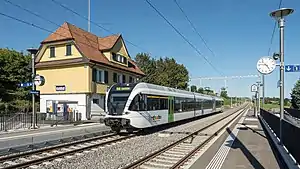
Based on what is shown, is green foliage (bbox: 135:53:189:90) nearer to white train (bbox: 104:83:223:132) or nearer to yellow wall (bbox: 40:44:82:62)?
yellow wall (bbox: 40:44:82:62)

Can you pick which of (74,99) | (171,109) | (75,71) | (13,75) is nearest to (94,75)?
(75,71)

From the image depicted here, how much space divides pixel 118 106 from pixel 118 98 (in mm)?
488

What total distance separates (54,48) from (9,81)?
50.3ft

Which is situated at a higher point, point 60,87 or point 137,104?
point 60,87

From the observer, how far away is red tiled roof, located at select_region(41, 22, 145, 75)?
31.2m

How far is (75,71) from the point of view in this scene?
101ft

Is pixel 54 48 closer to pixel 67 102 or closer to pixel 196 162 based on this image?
pixel 67 102

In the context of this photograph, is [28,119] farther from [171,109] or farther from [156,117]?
[171,109]

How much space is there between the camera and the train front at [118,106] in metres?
16.9

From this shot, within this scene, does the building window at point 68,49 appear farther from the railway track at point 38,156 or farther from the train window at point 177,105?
the railway track at point 38,156

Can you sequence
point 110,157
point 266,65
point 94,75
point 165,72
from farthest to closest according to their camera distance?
point 165,72 < point 94,75 < point 266,65 < point 110,157

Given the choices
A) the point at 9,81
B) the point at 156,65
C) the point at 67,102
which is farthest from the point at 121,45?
the point at 156,65

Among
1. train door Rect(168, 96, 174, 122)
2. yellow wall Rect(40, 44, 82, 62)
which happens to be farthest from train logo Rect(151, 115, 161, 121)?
yellow wall Rect(40, 44, 82, 62)

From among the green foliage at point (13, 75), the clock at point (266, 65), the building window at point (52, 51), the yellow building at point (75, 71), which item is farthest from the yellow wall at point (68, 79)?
the clock at point (266, 65)
